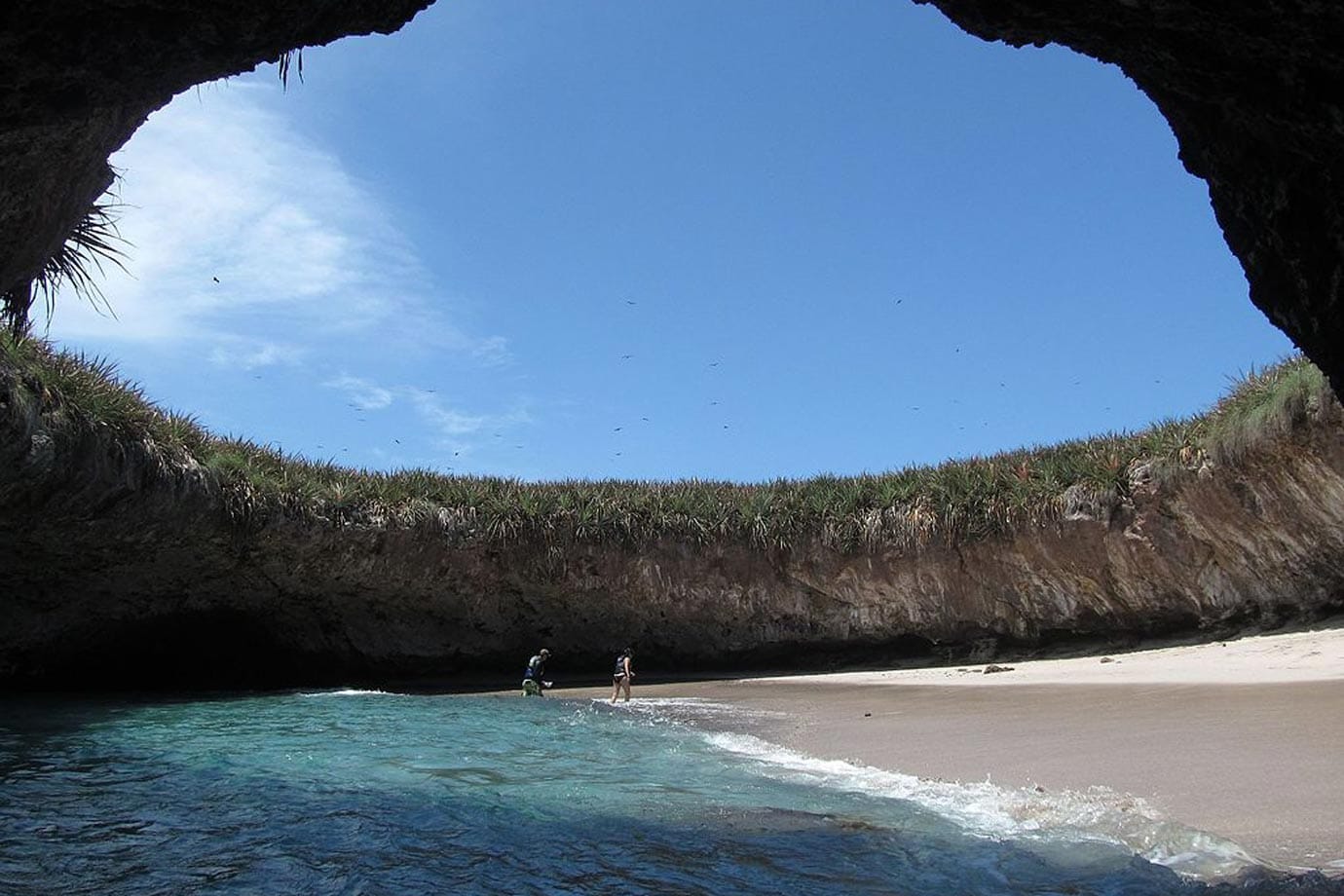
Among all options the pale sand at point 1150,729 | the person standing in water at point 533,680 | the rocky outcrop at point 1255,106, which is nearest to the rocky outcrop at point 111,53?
the rocky outcrop at point 1255,106

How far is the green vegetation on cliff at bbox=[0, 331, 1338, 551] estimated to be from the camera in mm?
12492

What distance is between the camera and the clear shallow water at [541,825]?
4371mm

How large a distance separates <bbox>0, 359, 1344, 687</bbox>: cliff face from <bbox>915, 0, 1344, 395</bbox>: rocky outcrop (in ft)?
31.3

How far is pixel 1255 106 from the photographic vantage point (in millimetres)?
3553

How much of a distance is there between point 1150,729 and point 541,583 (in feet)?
41.4

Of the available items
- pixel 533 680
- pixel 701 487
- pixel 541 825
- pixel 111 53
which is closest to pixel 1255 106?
pixel 111 53

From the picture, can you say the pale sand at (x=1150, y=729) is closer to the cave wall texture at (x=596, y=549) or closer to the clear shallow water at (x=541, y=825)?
the clear shallow water at (x=541, y=825)

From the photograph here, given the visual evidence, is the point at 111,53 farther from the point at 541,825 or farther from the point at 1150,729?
the point at 1150,729

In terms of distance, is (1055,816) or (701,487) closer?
(1055,816)

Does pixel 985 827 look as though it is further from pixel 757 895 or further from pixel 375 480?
pixel 375 480

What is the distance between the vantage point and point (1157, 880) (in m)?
4.00

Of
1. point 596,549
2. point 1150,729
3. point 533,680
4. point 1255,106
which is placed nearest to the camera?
point 1255,106

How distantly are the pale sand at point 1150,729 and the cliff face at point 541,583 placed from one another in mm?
1371

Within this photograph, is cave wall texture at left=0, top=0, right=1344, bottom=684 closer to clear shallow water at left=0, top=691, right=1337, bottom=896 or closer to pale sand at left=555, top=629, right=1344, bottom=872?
pale sand at left=555, top=629, right=1344, bottom=872
